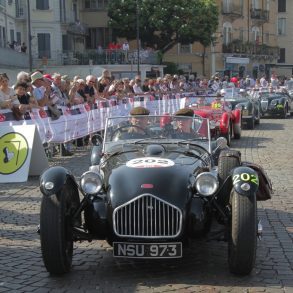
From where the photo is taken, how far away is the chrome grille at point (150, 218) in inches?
196

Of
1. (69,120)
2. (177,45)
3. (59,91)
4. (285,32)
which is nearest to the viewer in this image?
(69,120)

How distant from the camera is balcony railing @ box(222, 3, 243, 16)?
199 feet

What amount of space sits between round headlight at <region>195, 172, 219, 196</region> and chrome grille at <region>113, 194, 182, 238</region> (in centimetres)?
35

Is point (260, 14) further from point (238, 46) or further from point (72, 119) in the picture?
point (72, 119)

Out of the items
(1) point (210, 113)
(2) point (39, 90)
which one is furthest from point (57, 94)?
(1) point (210, 113)

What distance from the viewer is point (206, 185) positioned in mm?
5266

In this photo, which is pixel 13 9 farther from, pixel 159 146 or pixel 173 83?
pixel 159 146

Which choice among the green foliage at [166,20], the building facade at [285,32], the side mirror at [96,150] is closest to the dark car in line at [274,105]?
the side mirror at [96,150]

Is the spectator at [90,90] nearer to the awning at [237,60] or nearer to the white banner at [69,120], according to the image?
the white banner at [69,120]

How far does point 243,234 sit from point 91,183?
4.62 ft

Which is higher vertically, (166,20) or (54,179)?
(166,20)

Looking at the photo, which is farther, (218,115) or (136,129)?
(218,115)

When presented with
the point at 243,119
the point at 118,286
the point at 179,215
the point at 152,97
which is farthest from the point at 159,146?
the point at 152,97

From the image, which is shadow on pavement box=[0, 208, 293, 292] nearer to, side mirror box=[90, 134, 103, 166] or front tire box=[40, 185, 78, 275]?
front tire box=[40, 185, 78, 275]
